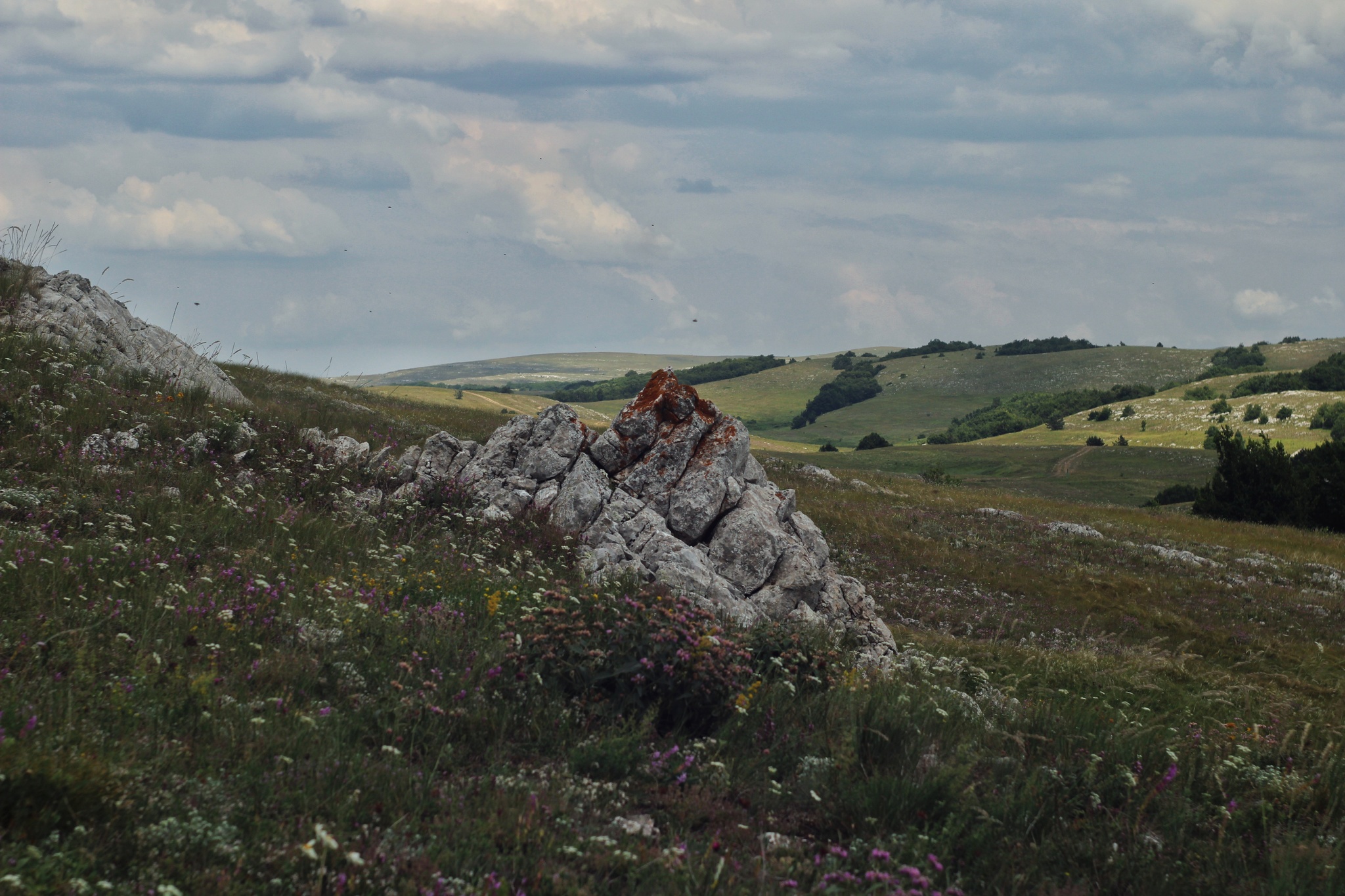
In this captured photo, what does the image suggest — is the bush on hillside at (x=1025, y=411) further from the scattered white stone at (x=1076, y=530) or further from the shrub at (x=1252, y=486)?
the scattered white stone at (x=1076, y=530)

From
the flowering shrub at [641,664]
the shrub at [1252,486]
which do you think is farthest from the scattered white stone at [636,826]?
the shrub at [1252,486]

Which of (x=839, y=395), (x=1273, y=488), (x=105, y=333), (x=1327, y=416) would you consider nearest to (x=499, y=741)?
(x=105, y=333)

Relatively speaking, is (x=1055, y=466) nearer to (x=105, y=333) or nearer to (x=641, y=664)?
(x=105, y=333)

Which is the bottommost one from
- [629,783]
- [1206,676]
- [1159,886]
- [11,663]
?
[1206,676]

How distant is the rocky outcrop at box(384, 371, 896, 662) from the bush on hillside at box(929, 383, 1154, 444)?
392ft

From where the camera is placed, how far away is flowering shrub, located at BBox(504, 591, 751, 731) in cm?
573

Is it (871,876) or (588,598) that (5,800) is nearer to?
(871,876)

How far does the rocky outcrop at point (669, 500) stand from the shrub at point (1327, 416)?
117 m

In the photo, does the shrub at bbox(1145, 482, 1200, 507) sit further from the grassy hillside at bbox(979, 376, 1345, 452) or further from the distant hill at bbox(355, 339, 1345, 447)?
the distant hill at bbox(355, 339, 1345, 447)

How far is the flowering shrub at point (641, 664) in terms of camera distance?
18.8 feet

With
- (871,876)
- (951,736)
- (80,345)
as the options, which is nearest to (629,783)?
(871,876)

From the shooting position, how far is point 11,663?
484 centimetres

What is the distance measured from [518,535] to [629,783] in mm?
6931

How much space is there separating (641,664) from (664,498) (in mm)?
6888
